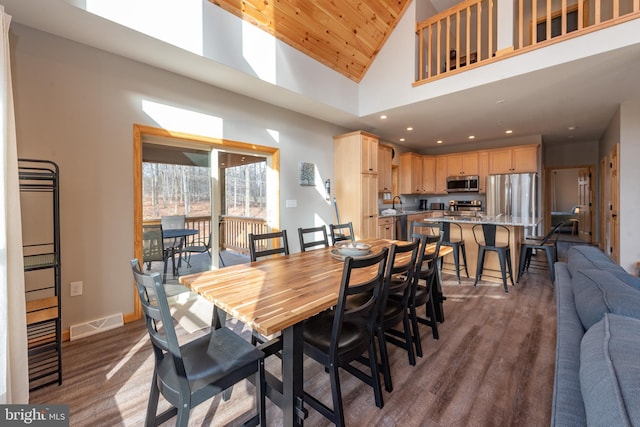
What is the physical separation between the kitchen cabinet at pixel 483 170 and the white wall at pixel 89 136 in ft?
21.1

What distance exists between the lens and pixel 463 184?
6746 millimetres

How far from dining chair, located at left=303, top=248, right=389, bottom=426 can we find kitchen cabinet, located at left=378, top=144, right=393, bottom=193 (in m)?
4.45

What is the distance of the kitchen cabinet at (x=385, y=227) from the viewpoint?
5.35 m

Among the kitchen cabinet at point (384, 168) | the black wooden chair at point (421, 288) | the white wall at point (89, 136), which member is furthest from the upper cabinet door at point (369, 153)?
the white wall at point (89, 136)

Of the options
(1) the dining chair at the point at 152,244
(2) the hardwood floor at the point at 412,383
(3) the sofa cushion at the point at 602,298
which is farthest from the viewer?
(1) the dining chair at the point at 152,244

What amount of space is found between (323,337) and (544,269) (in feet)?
16.2

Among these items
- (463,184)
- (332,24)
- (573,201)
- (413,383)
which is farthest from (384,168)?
(573,201)

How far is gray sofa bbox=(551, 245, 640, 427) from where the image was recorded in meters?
0.60

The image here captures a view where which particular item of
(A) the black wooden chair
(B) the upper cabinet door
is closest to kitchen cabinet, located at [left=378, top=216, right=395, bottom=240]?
(B) the upper cabinet door

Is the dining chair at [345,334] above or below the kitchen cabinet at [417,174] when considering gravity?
below

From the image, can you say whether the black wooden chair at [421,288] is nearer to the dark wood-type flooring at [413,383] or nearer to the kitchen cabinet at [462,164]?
the dark wood-type flooring at [413,383]

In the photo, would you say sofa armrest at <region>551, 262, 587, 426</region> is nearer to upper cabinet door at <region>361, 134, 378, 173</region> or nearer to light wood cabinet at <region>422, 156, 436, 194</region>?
upper cabinet door at <region>361, 134, 378, 173</region>

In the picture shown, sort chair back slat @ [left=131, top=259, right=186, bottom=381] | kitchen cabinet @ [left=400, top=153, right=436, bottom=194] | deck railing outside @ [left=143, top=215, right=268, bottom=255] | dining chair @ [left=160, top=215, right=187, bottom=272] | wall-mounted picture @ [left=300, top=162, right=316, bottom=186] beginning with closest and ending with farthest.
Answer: chair back slat @ [left=131, top=259, right=186, bottom=381]
dining chair @ [left=160, top=215, right=187, bottom=272]
deck railing outside @ [left=143, top=215, right=268, bottom=255]
wall-mounted picture @ [left=300, top=162, right=316, bottom=186]
kitchen cabinet @ [left=400, top=153, right=436, bottom=194]

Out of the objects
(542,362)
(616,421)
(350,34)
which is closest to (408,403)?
(542,362)
